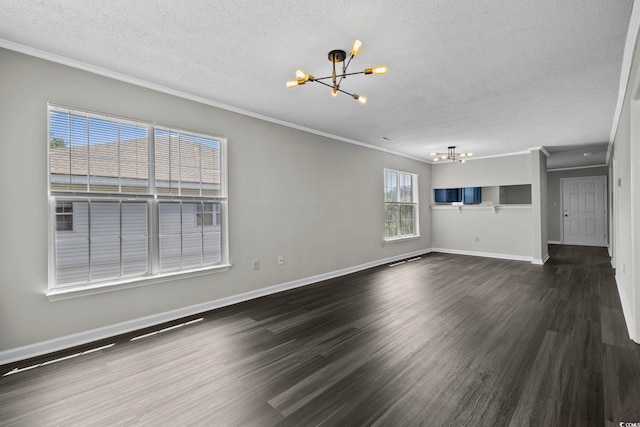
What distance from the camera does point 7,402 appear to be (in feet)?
6.37

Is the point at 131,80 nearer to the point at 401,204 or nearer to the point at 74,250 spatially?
the point at 74,250

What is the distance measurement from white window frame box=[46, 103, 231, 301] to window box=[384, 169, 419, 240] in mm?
3943

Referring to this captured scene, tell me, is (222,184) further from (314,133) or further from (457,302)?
(457,302)

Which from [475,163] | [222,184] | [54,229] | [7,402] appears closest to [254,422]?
[7,402]

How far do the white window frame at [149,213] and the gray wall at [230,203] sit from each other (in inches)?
2.2

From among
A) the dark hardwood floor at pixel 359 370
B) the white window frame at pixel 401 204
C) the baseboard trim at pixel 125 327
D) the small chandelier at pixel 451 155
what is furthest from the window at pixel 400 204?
the dark hardwood floor at pixel 359 370

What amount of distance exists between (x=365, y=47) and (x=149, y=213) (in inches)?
109

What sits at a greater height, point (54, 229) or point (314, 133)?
point (314, 133)

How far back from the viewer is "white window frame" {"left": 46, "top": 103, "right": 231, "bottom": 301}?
264cm

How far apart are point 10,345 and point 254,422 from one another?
2293mm

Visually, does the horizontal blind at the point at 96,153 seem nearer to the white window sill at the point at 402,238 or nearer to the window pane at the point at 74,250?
the window pane at the point at 74,250

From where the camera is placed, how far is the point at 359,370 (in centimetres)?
226

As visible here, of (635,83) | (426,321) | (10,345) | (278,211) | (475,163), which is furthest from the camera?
(475,163)

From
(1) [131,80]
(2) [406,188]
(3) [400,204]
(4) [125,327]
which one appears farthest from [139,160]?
(2) [406,188]
